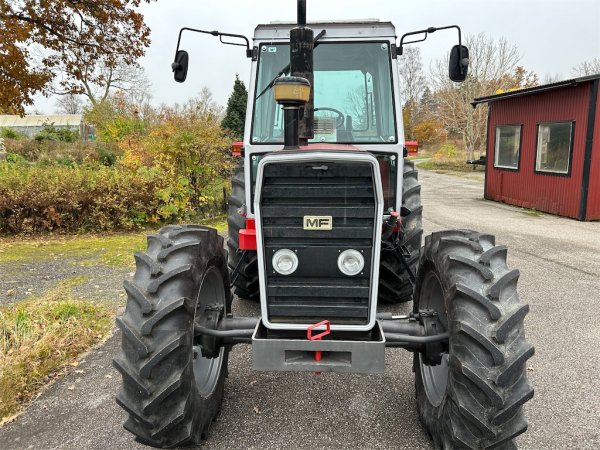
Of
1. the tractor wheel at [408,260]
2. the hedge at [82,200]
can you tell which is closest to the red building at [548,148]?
the tractor wheel at [408,260]

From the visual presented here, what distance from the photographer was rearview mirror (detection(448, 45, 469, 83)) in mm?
4020

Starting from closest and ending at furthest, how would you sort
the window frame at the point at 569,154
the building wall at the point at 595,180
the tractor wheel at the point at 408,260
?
the tractor wheel at the point at 408,260 < the building wall at the point at 595,180 < the window frame at the point at 569,154

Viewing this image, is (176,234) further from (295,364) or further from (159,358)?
(295,364)

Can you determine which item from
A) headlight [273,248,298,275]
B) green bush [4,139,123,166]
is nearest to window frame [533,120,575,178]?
headlight [273,248,298,275]

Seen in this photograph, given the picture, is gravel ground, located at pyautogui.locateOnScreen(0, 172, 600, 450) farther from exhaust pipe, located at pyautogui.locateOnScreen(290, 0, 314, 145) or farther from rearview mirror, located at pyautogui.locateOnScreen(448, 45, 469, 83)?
rearview mirror, located at pyautogui.locateOnScreen(448, 45, 469, 83)

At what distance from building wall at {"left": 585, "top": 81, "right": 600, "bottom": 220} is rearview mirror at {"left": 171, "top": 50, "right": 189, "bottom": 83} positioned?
9.78m

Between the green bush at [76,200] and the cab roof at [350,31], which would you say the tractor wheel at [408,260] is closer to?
the cab roof at [350,31]

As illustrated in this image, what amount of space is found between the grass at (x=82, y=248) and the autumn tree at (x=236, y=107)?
19052mm

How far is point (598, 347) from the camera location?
427 centimetres

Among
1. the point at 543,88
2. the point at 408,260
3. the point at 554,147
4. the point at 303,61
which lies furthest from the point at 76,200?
the point at 554,147

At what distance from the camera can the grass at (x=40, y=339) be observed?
3316mm

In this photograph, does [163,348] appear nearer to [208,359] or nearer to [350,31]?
[208,359]

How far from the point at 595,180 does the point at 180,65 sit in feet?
33.0

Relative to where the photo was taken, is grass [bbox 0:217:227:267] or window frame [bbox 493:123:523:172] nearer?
grass [bbox 0:217:227:267]
